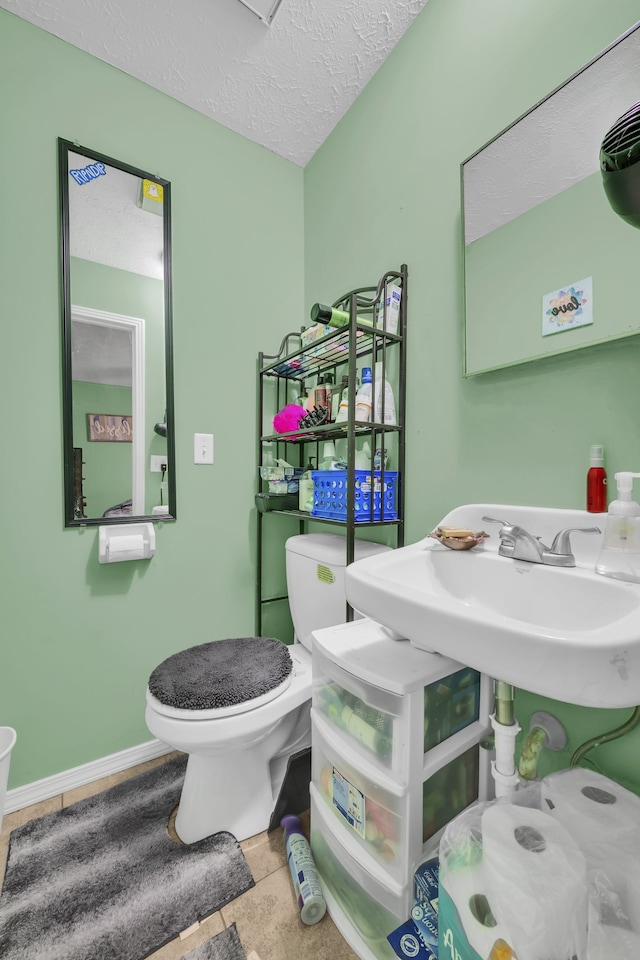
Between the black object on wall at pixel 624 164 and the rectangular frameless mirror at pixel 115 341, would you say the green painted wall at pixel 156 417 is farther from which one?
the black object on wall at pixel 624 164

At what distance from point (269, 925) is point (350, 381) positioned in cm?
127

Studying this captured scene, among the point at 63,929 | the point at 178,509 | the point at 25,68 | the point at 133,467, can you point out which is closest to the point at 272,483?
the point at 178,509

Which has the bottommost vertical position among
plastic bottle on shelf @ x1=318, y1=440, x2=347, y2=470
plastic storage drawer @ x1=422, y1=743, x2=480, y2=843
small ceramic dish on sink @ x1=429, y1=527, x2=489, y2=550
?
plastic storage drawer @ x1=422, y1=743, x2=480, y2=843

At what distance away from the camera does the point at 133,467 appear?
4.46 feet

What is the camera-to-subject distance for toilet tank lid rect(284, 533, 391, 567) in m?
1.20

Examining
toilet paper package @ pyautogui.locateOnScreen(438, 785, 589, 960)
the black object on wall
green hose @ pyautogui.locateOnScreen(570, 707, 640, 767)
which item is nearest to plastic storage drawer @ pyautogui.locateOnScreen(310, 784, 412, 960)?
toilet paper package @ pyautogui.locateOnScreen(438, 785, 589, 960)

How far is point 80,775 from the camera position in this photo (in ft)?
4.12

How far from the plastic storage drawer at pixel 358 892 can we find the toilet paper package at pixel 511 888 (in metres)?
0.15

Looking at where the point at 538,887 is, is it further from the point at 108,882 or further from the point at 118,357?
the point at 118,357

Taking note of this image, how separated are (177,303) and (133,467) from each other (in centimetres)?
63

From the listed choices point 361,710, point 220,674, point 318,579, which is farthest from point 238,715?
point 318,579

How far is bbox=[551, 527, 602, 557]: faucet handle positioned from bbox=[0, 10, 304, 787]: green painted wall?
44.8 inches

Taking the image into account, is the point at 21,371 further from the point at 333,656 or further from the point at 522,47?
the point at 522,47

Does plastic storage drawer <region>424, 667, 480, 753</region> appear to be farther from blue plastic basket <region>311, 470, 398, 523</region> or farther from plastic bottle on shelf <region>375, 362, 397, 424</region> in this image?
plastic bottle on shelf <region>375, 362, 397, 424</region>
